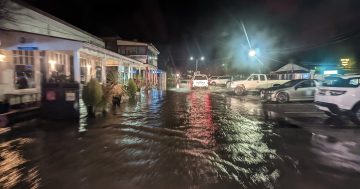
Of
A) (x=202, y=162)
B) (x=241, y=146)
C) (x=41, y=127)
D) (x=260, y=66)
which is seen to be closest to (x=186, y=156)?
(x=202, y=162)

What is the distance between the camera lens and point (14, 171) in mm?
5605

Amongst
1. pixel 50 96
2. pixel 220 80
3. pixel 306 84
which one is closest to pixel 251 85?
pixel 306 84

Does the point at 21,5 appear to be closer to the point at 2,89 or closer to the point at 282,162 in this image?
the point at 2,89

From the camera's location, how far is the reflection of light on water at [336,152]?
6.27 meters

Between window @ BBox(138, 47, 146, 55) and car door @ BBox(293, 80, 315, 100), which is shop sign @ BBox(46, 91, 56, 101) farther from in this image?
window @ BBox(138, 47, 146, 55)

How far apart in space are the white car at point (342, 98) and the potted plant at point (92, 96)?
885 centimetres

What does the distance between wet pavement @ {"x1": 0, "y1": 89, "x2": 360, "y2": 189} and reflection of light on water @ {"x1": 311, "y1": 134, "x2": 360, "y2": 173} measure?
0.02 metres

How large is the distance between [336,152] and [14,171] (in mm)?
6852

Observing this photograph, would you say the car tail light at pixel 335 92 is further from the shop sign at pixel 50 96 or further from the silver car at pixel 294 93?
the shop sign at pixel 50 96

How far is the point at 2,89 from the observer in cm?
1288

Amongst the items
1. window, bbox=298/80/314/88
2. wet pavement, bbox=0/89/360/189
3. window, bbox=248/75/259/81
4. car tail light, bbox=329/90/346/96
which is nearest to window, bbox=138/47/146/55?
window, bbox=248/75/259/81

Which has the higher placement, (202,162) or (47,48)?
(47,48)

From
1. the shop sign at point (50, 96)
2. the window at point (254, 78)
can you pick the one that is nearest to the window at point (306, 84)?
the window at point (254, 78)

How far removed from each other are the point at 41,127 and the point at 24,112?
1.90 m
